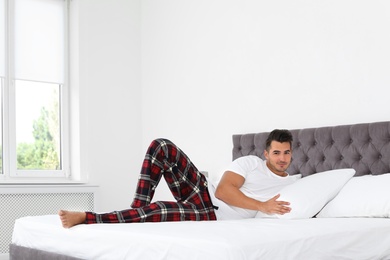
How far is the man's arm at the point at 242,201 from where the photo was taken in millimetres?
3133

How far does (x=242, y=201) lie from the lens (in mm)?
3180

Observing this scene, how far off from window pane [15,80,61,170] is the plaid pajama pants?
2259 millimetres

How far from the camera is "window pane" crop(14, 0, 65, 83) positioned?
512cm

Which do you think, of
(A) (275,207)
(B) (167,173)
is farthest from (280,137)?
(B) (167,173)

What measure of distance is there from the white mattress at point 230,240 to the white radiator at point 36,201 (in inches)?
71.8

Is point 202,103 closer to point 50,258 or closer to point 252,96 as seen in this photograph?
point 252,96

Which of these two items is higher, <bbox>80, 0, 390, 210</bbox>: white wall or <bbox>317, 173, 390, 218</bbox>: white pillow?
<bbox>80, 0, 390, 210</bbox>: white wall

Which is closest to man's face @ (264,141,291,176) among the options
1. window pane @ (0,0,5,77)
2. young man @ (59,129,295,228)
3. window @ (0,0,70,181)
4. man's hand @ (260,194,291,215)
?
young man @ (59,129,295,228)

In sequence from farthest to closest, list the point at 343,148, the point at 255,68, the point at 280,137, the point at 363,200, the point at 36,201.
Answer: the point at 36,201 < the point at 255,68 < the point at 343,148 < the point at 280,137 < the point at 363,200

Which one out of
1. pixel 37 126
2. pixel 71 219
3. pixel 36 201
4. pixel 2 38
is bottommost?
pixel 36 201

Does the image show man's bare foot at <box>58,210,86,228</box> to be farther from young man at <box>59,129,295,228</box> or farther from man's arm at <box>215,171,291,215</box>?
man's arm at <box>215,171,291,215</box>

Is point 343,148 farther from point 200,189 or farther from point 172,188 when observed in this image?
point 172,188

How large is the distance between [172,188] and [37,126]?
2315mm

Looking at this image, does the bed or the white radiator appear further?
the white radiator
